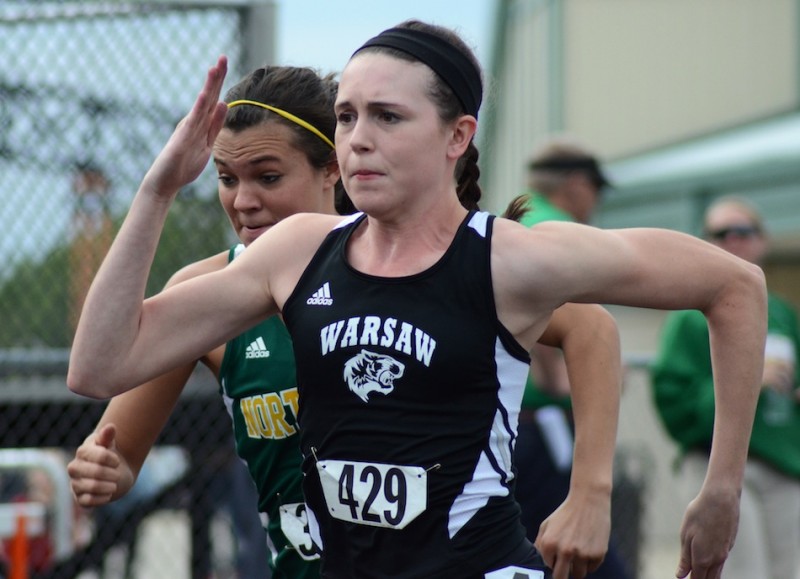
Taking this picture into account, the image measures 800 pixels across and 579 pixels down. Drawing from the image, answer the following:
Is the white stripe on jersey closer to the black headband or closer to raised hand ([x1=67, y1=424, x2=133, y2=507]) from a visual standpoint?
the black headband

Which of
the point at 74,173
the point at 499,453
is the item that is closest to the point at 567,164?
the point at 74,173

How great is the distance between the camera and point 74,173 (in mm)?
5594

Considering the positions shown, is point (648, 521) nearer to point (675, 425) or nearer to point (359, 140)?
point (675, 425)

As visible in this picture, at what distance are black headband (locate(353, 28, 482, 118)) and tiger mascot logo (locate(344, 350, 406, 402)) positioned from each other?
1.71 ft

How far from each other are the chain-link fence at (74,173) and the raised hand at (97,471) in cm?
235

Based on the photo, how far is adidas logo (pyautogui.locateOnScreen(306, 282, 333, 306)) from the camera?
95.8 inches

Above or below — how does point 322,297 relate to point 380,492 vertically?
above

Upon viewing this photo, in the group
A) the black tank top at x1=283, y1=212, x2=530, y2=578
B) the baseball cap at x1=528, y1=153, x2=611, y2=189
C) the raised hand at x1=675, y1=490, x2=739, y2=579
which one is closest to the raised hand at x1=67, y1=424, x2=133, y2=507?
the black tank top at x1=283, y1=212, x2=530, y2=578

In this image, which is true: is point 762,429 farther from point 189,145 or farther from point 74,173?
point 189,145

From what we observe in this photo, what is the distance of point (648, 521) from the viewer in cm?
866

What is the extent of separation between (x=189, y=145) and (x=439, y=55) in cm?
49

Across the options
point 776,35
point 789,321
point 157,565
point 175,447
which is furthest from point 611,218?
point 175,447

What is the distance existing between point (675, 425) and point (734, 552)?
2.11 ft

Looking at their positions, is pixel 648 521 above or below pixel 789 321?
below
